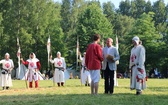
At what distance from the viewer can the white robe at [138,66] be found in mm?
11977

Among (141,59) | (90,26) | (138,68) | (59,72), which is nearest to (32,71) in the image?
(59,72)

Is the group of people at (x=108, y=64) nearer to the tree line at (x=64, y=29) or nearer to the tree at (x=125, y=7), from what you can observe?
the tree line at (x=64, y=29)

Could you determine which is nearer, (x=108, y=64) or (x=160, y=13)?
(x=108, y=64)

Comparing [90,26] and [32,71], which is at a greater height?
[90,26]

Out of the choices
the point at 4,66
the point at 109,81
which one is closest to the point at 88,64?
the point at 109,81

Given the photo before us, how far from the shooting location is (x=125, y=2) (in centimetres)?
9331

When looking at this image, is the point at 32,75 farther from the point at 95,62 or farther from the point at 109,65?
the point at 95,62

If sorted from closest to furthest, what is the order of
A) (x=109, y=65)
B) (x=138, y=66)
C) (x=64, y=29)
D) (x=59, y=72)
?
(x=138, y=66)
(x=109, y=65)
(x=59, y=72)
(x=64, y=29)

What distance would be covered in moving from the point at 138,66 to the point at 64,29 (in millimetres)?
58006

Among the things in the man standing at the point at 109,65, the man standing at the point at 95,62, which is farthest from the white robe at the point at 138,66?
the man standing at the point at 95,62

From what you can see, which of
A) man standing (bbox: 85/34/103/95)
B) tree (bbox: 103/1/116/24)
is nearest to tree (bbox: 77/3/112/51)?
tree (bbox: 103/1/116/24)

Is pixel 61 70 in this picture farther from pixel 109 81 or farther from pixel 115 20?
pixel 115 20

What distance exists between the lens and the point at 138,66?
12.1 metres

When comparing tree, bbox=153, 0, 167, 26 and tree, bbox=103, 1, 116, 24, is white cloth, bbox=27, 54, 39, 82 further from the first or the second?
tree, bbox=153, 0, 167, 26
